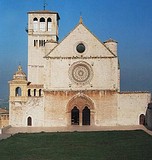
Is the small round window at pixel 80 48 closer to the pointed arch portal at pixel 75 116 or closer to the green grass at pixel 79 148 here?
the pointed arch portal at pixel 75 116

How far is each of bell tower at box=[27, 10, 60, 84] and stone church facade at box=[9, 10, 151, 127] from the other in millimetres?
7702

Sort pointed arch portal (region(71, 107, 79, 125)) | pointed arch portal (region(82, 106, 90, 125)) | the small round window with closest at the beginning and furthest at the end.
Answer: the small round window < pointed arch portal (region(82, 106, 90, 125)) < pointed arch portal (region(71, 107, 79, 125))

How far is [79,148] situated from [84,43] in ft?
72.8

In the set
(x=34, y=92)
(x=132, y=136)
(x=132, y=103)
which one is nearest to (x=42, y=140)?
(x=132, y=136)

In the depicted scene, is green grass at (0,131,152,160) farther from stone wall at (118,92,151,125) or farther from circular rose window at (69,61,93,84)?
circular rose window at (69,61,93,84)

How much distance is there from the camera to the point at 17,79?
48.2 m

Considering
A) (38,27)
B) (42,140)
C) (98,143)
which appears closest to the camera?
(98,143)

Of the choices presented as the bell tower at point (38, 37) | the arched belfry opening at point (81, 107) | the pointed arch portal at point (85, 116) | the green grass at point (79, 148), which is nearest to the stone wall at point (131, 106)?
the arched belfry opening at point (81, 107)

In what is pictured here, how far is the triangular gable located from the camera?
152ft

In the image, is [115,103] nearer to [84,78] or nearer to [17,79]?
[84,78]

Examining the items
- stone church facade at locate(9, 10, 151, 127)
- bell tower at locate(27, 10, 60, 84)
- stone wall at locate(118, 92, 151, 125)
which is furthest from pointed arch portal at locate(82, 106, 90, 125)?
bell tower at locate(27, 10, 60, 84)

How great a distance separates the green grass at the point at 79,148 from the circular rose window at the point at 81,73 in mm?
13015

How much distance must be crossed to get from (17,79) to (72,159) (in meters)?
27.9

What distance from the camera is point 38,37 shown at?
5544 centimetres
